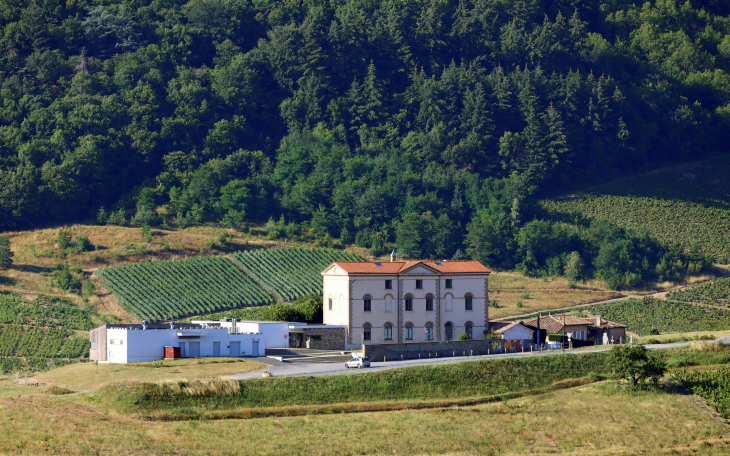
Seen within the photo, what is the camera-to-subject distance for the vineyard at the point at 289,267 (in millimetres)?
116625

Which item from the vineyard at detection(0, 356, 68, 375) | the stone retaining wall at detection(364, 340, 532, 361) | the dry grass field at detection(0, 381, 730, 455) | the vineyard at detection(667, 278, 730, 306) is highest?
the vineyard at detection(667, 278, 730, 306)

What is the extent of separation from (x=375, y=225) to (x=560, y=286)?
92.6ft

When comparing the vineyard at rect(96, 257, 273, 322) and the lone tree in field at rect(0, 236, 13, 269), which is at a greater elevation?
the lone tree in field at rect(0, 236, 13, 269)

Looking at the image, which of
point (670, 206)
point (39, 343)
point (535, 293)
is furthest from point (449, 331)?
point (670, 206)

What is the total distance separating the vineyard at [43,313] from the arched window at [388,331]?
104 feet

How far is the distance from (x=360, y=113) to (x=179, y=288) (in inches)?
2379

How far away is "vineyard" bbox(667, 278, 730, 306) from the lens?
126 m

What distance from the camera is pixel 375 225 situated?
14188 cm

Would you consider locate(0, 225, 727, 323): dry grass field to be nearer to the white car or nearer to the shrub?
the shrub

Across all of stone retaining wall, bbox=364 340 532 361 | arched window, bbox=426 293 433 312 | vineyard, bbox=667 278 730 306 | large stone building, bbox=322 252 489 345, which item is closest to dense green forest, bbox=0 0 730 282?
vineyard, bbox=667 278 730 306

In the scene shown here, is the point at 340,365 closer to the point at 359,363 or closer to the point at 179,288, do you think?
the point at 359,363

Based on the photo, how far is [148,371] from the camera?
6988 centimetres

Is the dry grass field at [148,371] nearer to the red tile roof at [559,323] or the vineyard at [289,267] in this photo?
the red tile roof at [559,323]

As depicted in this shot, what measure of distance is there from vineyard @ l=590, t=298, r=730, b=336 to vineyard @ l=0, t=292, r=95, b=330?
6022 centimetres
